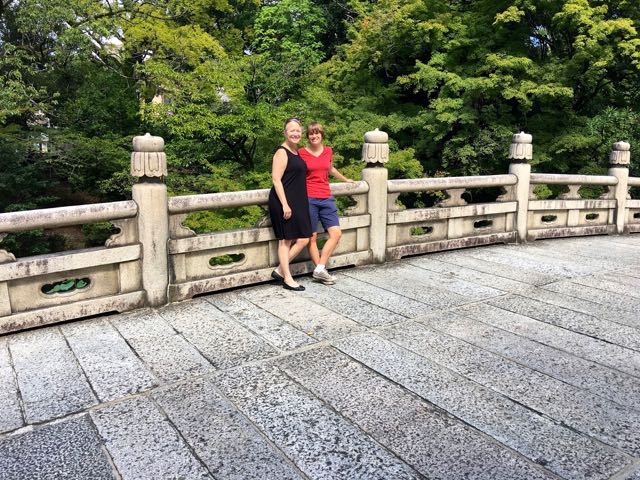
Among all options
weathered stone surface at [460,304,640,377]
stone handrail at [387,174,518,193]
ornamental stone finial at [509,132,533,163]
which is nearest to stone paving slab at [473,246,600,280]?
stone handrail at [387,174,518,193]

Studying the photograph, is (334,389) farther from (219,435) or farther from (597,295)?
(597,295)

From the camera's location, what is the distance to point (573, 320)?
4.58 metres

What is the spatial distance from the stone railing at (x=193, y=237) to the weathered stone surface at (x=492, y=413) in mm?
1833

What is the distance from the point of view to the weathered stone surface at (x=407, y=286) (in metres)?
5.09

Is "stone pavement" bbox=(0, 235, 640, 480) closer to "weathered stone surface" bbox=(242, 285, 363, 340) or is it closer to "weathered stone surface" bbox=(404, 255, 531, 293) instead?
"weathered stone surface" bbox=(242, 285, 363, 340)

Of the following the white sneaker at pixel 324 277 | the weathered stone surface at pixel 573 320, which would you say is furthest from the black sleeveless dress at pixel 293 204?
the weathered stone surface at pixel 573 320

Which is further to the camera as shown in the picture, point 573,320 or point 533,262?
point 533,262

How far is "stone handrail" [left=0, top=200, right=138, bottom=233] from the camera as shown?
419cm

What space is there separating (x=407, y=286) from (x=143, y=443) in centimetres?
344

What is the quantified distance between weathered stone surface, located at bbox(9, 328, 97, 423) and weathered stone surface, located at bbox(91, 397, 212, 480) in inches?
9.9

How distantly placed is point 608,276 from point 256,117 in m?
6.61

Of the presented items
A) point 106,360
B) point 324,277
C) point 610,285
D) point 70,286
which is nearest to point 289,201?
point 324,277

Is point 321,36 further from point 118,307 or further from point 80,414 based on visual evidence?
point 80,414

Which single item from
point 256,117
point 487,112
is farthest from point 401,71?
point 256,117
